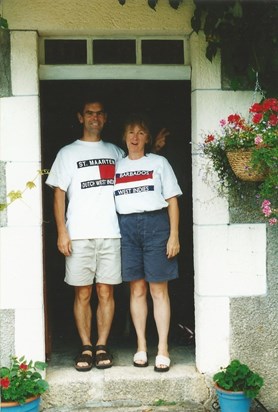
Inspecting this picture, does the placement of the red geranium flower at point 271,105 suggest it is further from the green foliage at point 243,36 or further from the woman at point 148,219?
the woman at point 148,219

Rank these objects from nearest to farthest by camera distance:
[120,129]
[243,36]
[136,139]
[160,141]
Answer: [243,36] < [136,139] < [160,141] < [120,129]

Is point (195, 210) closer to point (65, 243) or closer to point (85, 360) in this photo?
point (65, 243)

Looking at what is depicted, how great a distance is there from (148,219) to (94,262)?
514 mm

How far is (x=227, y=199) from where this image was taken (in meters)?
4.69

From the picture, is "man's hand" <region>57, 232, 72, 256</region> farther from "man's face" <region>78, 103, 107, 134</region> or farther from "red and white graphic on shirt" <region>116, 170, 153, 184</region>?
"man's face" <region>78, 103, 107, 134</region>

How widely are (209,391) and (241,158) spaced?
1.76 metres

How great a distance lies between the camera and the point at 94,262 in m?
4.86

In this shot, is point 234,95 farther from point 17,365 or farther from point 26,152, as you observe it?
point 17,365

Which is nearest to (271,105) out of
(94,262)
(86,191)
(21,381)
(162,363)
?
(86,191)

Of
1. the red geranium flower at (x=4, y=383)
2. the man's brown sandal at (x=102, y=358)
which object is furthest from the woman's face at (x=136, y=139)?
the red geranium flower at (x=4, y=383)

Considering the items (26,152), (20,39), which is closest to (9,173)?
(26,152)

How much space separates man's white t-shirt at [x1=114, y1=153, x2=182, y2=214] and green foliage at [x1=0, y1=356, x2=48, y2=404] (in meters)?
1.27

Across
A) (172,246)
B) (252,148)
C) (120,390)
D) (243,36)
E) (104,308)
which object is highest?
(243,36)

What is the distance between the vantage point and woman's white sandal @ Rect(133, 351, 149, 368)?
16.1ft
